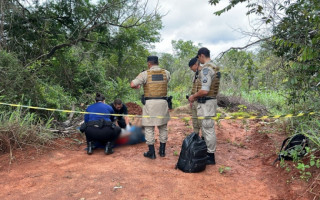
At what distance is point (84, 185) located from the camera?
3.25 metres

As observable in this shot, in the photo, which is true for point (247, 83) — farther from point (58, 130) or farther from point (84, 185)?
point (84, 185)

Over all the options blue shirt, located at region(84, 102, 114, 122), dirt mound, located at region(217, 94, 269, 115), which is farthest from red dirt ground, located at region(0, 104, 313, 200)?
dirt mound, located at region(217, 94, 269, 115)

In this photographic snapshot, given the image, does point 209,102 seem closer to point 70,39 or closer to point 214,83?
point 214,83

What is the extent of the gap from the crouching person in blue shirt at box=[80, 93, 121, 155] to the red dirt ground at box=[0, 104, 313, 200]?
0.73 feet

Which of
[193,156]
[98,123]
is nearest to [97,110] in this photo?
[98,123]

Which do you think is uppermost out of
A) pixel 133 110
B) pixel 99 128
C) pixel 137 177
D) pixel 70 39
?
pixel 70 39

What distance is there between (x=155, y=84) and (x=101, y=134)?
1287 mm

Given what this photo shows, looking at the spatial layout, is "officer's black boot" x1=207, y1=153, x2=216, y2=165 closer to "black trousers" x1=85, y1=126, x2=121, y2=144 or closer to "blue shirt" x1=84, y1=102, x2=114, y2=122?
"black trousers" x1=85, y1=126, x2=121, y2=144

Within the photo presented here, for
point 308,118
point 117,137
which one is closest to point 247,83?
point 308,118

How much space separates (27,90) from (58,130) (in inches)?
46.4

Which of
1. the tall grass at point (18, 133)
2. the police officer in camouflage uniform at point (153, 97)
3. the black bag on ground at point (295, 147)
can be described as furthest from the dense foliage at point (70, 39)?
the black bag on ground at point (295, 147)

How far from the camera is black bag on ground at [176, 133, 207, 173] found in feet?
12.0

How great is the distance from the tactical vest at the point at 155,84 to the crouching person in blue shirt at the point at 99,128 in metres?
0.86

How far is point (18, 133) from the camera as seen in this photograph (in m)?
4.41
